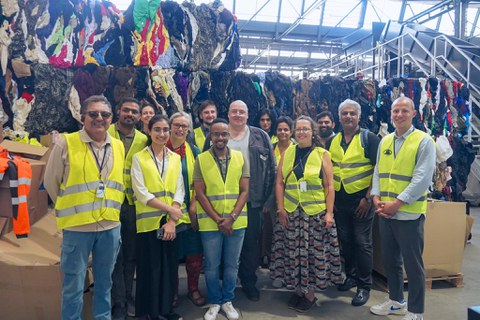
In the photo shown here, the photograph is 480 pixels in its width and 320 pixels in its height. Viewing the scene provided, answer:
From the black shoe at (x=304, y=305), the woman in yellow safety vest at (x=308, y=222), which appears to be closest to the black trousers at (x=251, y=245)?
the woman in yellow safety vest at (x=308, y=222)

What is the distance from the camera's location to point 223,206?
8.37 ft

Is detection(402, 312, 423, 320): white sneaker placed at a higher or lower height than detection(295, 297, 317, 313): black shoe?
higher

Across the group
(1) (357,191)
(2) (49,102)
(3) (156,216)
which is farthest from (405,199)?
(2) (49,102)

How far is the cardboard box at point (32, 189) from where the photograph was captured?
2561 mm

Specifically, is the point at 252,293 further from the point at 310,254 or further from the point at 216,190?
the point at 216,190

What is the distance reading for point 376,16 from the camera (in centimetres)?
1231

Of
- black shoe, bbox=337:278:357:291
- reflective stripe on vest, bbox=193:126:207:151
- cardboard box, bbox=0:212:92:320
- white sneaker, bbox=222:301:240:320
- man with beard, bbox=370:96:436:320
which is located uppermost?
reflective stripe on vest, bbox=193:126:207:151

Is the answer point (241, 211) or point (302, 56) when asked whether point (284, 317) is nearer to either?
point (241, 211)

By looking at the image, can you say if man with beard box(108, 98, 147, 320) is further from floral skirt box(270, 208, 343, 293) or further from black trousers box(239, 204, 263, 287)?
floral skirt box(270, 208, 343, 293)

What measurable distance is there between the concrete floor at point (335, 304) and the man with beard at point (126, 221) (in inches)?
19.1

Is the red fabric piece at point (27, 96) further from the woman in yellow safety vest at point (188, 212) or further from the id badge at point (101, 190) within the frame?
the id badge at point (101, 190)

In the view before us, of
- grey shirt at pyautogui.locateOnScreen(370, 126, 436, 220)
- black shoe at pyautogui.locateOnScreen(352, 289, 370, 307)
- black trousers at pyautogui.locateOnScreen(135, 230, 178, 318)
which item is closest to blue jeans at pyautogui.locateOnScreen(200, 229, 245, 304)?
black trousers at pyautogui.locateOnScreen(135, 230, 178, 318)

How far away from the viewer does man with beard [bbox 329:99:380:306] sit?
292 cm

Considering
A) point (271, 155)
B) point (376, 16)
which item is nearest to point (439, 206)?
point (271, 155)
